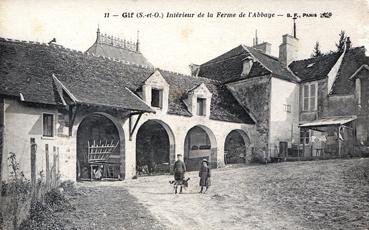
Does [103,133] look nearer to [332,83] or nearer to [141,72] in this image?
[141,72]

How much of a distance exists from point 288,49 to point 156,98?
10.8m

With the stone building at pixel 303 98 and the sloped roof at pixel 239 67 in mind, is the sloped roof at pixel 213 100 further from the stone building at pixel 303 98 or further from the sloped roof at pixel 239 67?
the sloped roof at pixel 239 67

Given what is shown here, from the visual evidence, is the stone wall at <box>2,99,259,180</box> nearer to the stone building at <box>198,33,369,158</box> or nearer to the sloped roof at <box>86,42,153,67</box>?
the stone building at <box>198,33,369,158</box>

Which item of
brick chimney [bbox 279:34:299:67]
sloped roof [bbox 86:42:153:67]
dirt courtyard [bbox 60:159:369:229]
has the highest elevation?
sloped roof [bbox 86:42:153:67]

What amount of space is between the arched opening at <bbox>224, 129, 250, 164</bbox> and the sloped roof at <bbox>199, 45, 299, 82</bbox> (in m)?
3.36

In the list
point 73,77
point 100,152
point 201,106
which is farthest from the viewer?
point 201,106

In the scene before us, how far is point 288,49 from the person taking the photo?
23922 mm

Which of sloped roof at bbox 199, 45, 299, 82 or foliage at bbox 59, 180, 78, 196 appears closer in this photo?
foliage at bbox 59, 180, 78, 196

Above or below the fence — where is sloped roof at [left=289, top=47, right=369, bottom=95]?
above

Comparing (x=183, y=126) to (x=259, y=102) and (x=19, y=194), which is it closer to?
(x=259, y=102)

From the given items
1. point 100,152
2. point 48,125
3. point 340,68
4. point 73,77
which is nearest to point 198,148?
point 100,152

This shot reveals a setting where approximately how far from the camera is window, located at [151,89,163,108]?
17016 millimetres

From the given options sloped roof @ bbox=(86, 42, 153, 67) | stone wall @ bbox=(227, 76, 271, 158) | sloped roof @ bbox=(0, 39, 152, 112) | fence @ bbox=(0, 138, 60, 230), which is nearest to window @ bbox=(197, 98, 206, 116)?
stone wall @ bbox=(227, 76, 271, 158)

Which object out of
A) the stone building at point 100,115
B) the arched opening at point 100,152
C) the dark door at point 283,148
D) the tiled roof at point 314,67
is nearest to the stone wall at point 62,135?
the stone building at point 100,115
